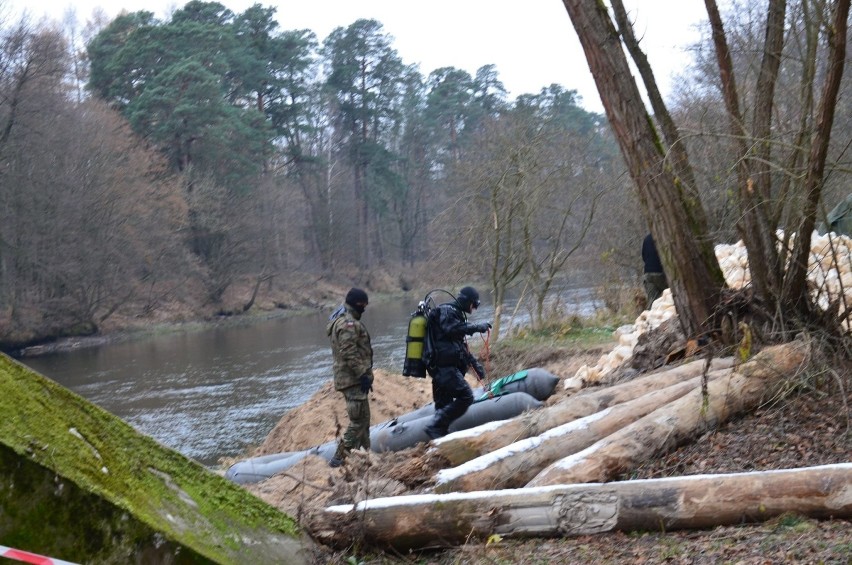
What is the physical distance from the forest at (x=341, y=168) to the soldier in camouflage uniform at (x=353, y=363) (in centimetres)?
330

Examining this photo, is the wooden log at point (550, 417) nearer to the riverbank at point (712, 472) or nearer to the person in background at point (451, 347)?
the riverbank at point (712, 472)

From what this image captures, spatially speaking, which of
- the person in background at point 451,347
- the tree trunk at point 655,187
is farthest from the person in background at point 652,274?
the person in background at point 451,347

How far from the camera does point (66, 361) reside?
32.9 meters

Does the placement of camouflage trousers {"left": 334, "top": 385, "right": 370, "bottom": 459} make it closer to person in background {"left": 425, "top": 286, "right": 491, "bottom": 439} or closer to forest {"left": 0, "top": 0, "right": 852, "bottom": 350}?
person in background {"left": 425, "top": 286, "right": 491, "bottom": 439}

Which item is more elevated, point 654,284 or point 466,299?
point 466,299

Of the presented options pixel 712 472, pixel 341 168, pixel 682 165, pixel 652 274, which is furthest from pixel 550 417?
pixel 341 168

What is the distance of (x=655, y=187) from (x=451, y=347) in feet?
8.57

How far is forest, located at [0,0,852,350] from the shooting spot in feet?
30.0

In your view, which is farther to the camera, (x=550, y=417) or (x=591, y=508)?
(x=550, y=417)

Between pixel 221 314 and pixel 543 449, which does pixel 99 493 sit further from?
pixel 221 314

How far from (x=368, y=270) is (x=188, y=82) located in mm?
19236

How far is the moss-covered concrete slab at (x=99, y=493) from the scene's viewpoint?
155 inches

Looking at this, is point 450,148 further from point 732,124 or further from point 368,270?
point 732,124

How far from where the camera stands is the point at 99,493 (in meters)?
4.12
